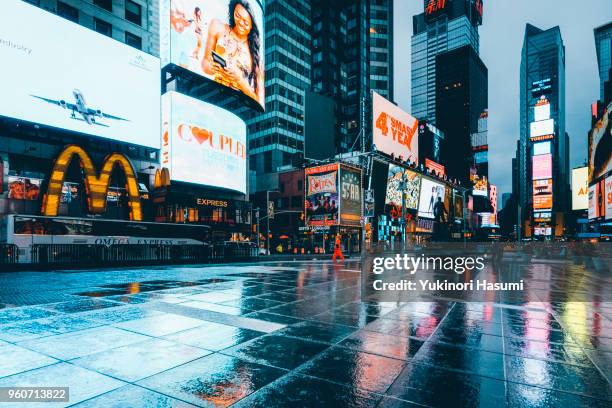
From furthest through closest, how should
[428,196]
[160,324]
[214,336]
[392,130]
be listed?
[428,196], [392,130], [160,324], [214,336]

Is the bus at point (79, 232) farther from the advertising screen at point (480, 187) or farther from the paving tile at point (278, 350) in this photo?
the advertising screen at point (480, 187)

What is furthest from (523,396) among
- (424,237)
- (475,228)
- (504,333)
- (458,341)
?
(475,228)

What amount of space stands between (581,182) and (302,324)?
4017 inches

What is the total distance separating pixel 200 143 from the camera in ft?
133

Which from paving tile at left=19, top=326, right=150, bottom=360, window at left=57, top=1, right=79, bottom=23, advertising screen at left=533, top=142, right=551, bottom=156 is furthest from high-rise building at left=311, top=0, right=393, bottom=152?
paving tile at left=19, top=326, right=150, bottom=360

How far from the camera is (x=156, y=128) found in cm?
3581

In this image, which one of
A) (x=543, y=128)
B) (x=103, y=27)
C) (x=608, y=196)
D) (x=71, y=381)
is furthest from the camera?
(x=543, y=128)

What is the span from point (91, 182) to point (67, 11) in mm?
16788

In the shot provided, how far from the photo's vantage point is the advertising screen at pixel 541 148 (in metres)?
131

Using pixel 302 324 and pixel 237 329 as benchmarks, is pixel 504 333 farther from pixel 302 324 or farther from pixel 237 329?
pixel 237 329

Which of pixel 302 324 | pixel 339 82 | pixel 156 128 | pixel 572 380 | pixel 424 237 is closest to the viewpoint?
pixel 572 380

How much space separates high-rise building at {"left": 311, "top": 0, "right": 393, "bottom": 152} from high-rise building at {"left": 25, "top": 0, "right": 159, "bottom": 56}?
59.1m

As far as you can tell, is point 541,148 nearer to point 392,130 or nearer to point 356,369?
point 392,130

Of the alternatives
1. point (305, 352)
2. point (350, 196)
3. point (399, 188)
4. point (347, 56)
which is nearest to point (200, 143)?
point (350, 196)
